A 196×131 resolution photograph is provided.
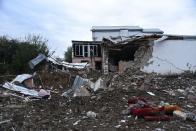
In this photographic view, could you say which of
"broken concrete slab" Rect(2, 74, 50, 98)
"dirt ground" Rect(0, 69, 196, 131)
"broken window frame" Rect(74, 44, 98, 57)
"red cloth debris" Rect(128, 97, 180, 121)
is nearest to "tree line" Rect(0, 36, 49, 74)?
"broken window frame" Rect(74, 44, 98, 57)

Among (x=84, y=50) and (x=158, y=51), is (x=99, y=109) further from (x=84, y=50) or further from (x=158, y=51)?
(x=84, y=50)

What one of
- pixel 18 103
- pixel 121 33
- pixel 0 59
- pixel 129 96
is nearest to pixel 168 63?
pixel 129 96

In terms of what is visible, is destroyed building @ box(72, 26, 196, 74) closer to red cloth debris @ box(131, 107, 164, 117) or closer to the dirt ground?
the dirt ground

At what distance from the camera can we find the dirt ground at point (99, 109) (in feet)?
27.3

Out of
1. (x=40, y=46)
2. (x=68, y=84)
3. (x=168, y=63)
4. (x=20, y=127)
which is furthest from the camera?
(x=40, y=46)

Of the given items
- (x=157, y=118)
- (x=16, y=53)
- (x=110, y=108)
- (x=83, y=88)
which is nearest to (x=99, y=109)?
(x=110, y=108)

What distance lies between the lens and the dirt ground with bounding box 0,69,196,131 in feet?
27.3

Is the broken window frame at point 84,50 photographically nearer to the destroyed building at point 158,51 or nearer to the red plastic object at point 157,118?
the destroyed building at point 158,51

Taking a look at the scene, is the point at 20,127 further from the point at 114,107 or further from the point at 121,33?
the point at 121,33

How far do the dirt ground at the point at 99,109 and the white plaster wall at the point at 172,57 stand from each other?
4.36 metres

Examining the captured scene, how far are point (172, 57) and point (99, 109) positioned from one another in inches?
437

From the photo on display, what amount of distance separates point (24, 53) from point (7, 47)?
394 centimetres

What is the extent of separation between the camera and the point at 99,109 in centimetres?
1002

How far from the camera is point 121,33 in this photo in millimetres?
36969
